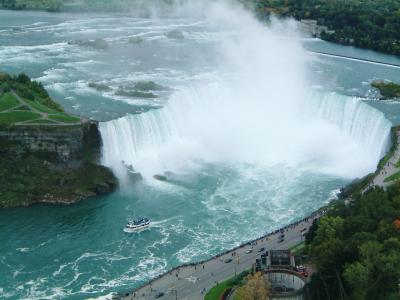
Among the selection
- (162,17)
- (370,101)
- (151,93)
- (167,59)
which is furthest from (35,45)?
(370,101)

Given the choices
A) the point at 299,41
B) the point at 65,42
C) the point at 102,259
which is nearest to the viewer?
the point at 102,259

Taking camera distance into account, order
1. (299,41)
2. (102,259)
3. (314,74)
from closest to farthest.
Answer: (102,259)
(314,74)
(299,41)

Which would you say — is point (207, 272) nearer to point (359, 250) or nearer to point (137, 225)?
point (137, 225)

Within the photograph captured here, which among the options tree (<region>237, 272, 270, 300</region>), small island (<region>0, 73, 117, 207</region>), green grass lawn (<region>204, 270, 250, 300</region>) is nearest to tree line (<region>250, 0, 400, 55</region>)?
small island (<region>0, 73, 117, 207</region>)

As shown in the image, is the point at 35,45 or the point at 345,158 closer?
the point at 345,158

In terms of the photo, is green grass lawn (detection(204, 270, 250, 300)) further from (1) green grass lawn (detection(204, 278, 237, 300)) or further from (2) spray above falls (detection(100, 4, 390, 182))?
(2) spray above falls (detection(100, 4, 390, 182))

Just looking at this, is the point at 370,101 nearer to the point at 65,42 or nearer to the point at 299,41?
the point at 299,41

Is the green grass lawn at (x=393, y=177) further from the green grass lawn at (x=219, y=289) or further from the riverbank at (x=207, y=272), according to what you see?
the green grass lawn at (x=219, y=289)

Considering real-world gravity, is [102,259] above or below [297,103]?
below
